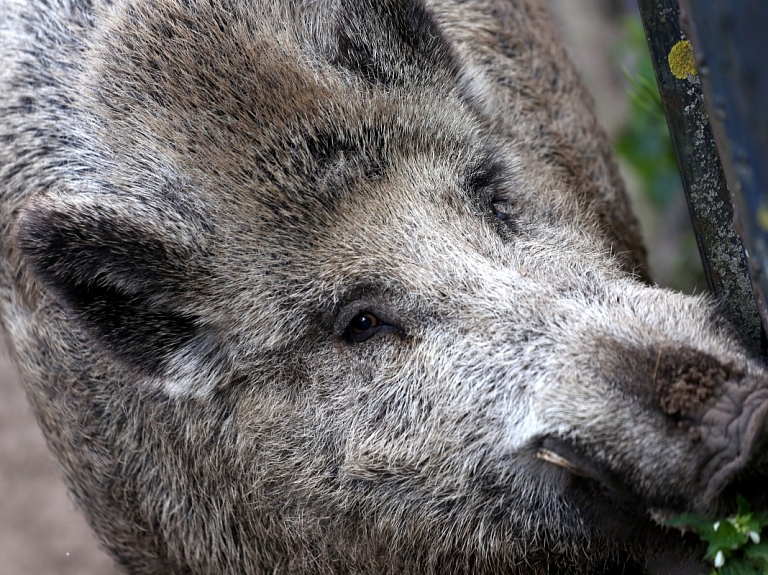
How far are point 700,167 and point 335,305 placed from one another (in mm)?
1294

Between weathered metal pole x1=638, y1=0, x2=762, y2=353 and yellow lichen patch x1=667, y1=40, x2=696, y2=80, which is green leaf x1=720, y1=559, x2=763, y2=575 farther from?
yellow lichen patch x1=667, y1=40, x2=696, y2=80

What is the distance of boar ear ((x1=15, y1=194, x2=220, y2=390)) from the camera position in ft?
10.3

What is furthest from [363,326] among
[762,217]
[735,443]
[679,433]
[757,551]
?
[762,217]

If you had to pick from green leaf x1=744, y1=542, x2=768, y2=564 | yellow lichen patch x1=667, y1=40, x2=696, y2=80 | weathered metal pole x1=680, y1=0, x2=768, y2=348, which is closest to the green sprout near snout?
green leaf x1=744, y1=542, x2=768, y2=564

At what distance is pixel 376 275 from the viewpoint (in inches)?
126

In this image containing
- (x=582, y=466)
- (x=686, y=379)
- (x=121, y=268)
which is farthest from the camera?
(x=121, y=268)

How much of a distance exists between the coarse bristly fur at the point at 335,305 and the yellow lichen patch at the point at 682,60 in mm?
702

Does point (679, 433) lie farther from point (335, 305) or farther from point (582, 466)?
point (335, 305)

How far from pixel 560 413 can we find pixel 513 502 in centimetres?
51

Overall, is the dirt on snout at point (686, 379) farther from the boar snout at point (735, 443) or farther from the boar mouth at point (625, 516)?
the boar mouth at point (625, 516)

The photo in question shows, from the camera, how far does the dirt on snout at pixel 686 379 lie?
2.49m

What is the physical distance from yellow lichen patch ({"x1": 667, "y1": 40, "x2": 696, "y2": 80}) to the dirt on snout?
2.54 feet

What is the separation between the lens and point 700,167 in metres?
2.71

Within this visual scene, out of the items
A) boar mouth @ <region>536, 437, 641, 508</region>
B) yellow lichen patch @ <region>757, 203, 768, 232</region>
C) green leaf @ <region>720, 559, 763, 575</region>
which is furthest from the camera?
boar mouth @ <region>536, 437, 641, 508</region>
